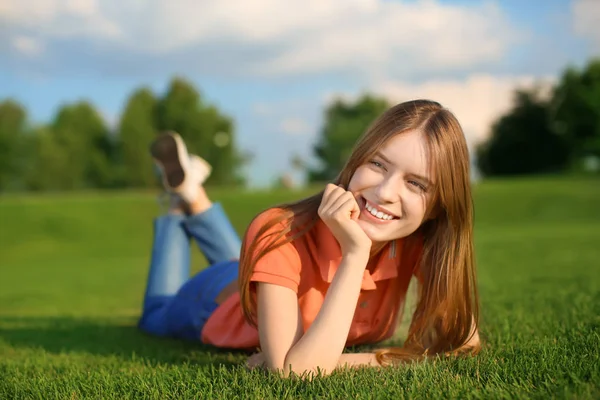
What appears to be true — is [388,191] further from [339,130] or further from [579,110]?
[339,130]

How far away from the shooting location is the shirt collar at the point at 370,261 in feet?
8.52

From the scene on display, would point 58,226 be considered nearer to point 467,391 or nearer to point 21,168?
point 467,391

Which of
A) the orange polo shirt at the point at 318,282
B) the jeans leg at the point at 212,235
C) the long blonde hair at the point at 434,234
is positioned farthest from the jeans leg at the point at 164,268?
the long blonde hair at the point at 434,234

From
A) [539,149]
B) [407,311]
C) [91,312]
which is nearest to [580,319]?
[407,311]

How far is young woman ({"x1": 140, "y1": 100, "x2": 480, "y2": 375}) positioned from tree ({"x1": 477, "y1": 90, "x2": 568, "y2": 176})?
51763 millimetres

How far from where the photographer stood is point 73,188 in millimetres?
46719

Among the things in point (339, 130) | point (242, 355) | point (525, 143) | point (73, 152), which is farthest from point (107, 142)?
point (242, 355)

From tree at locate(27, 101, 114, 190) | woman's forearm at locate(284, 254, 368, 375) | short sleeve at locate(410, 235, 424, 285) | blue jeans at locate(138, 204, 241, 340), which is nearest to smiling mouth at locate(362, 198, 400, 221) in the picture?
woman's forearm at locate(284, 254, 368, 375)

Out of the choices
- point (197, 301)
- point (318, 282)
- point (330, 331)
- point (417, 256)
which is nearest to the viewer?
point (330, 331)

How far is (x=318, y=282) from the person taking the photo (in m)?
2.66

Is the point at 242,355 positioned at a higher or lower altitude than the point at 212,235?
lower

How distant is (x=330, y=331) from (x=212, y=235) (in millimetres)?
2081

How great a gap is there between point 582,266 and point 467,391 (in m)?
7.22

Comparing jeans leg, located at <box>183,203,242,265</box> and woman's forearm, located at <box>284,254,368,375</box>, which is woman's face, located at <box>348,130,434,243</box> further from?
jeans leg, located at <box>183,203,242,265</box>
